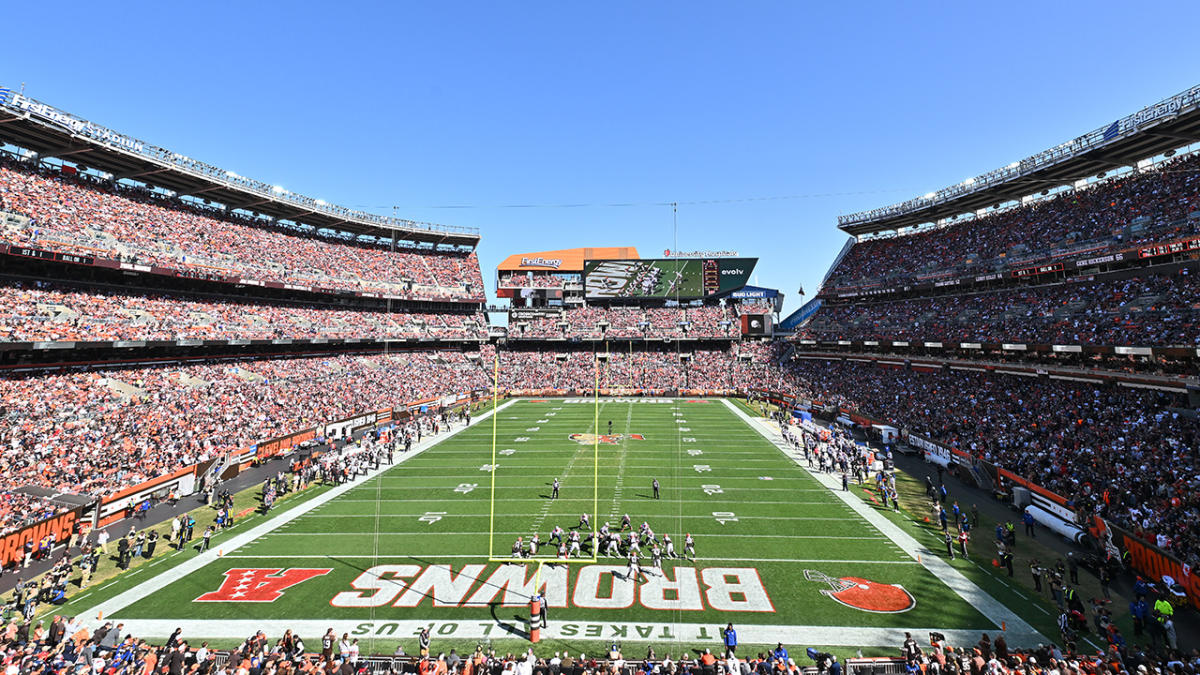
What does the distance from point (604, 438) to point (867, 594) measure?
2085 centimetres

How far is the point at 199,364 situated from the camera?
34594 mm

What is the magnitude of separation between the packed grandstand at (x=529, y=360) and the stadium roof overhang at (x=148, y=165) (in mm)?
1056

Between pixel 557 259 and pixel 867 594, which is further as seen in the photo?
pixel 557 259

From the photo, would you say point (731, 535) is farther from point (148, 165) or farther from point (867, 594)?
point (148, 165)

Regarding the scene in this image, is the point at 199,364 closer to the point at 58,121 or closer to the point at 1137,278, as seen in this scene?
the point at 58,121

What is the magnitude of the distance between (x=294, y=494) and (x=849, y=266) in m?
56.5

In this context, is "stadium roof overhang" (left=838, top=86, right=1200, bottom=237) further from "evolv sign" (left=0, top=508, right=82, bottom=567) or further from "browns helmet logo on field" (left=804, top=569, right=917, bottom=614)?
"evolv sign" (left=0, top=508, right=82, bottom=567)

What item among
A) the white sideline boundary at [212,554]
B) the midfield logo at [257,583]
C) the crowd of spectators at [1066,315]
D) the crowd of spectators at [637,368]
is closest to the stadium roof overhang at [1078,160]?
the crowd of spectators at [1066,315]

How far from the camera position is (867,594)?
13859mm

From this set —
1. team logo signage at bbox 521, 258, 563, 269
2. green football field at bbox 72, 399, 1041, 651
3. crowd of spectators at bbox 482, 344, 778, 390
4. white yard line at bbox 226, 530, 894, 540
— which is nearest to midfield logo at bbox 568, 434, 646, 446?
green football field at bbox 72, 399, 1041, 651

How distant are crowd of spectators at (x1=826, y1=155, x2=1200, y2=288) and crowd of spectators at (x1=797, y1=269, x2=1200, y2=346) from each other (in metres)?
2.54

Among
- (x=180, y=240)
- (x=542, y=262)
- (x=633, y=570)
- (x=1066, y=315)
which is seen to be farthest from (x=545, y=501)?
(x=542, y=262)

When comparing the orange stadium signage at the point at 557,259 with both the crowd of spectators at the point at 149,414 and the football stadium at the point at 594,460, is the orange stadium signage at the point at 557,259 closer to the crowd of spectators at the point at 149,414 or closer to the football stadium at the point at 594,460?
the football stadium at the point at 594,460

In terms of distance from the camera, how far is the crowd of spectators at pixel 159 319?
26770 millimetres
